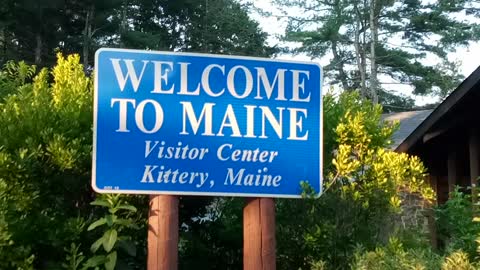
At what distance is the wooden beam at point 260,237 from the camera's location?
4531 millimetres

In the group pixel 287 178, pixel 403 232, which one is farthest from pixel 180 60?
pixel 403 232

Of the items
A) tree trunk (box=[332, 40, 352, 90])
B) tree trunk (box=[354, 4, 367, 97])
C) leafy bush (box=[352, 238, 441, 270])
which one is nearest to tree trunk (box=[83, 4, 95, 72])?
tree trunk (box=[332, 40, 352, 90])

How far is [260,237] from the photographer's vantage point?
4543mm

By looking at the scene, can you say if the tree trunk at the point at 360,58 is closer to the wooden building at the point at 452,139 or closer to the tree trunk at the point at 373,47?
the tree trunk at the point at 373,47

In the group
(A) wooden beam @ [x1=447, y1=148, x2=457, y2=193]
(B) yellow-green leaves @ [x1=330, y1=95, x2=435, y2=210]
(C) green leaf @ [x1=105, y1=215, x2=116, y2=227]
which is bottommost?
(C) green leaf @ [x1=105, y1=215, x2=116, y2=227]

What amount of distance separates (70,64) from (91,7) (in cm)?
2325

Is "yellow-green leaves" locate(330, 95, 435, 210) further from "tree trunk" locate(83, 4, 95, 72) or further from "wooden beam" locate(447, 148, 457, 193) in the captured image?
"tree trunk" locate(83, 4, 95, 72)

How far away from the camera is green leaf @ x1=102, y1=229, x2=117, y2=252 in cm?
448

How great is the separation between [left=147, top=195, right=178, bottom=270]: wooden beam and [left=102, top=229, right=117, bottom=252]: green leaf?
299 millimetres

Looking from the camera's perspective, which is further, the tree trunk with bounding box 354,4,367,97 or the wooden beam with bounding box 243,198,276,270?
the tree trunk with bounding box 354,4,367,97

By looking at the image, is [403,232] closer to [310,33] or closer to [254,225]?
[254,225]

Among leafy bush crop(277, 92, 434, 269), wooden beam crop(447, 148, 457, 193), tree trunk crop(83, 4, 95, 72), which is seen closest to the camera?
leafy bush crop(277, 92, 434, 269)

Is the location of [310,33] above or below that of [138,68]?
above

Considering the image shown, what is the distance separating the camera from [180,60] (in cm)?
445
